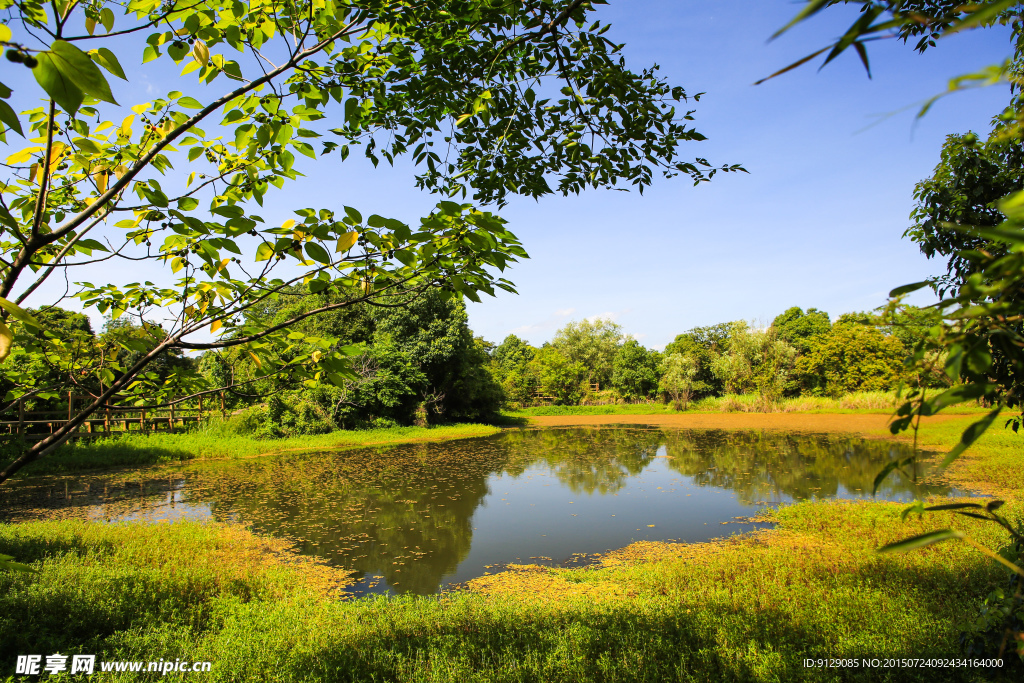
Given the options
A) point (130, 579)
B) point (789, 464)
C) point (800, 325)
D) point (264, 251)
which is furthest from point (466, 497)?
point (800, 325)

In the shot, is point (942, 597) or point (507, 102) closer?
point (507, 102)

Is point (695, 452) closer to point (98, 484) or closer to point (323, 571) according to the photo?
point (323, 571)

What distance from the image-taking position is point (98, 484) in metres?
10.1

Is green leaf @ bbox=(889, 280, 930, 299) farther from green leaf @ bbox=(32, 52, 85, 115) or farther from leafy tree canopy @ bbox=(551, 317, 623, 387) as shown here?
leafy tree canopy @ bbox=(551, 317, 623, 387)

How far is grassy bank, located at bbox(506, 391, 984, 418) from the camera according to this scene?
24.4m

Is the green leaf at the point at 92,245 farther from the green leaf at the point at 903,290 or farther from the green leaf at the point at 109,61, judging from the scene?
the green leaf at the point at 903,290

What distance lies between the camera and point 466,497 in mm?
9953

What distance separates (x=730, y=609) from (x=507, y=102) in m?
4.31

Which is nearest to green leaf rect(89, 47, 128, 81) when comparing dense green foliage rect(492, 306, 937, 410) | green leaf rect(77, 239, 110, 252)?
green leaf rect(77, 239, 110, 252)

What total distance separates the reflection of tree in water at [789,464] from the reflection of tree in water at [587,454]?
3.84ft

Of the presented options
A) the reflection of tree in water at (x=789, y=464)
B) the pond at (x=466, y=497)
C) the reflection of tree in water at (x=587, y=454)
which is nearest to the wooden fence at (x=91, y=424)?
the pond at (x=466, y=497)

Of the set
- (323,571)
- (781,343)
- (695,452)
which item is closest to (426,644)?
(323,571)

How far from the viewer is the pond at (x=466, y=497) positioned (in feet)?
22.6

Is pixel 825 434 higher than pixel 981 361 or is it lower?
lower
